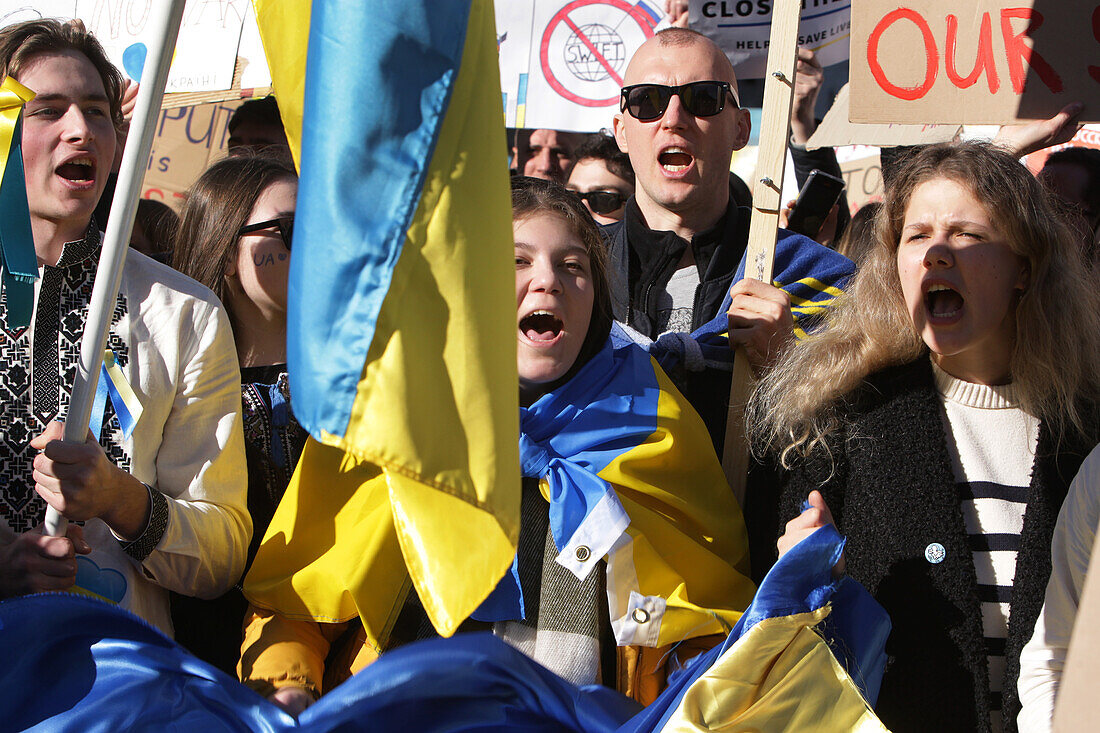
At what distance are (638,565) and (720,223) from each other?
1415 mm

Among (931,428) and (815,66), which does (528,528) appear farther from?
(815,66)

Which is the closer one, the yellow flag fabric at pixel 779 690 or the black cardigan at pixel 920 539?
the yellow flag fabric at pixel 779 690

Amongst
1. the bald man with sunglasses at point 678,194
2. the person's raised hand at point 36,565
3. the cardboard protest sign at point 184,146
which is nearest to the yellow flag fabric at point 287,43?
the person's raised hand at point 36,565

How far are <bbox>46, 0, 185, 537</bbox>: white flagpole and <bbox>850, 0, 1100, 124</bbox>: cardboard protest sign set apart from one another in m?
1.65

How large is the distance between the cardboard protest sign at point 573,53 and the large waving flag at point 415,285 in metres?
2.72

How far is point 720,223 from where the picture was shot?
10.3ft

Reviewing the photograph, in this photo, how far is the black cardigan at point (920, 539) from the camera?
6.44 feet

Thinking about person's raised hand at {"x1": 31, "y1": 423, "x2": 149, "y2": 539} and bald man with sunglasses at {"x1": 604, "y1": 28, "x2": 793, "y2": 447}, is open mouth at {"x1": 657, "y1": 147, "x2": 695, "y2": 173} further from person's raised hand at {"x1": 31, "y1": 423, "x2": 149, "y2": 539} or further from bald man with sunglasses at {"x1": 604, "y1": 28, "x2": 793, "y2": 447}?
person's raised hand at {"x1": 31, "y1": 423, "x2": 149, "y2": 539}

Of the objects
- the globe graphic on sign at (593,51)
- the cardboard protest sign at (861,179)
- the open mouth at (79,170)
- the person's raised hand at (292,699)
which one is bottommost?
the person's raised hand at (292,699)

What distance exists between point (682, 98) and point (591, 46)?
50.2 inches

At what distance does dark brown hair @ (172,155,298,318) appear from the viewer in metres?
2.70

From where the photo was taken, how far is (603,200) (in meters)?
3.70

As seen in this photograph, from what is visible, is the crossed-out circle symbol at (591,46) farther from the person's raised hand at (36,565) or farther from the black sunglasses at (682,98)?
the person's raised hand at (36,565)

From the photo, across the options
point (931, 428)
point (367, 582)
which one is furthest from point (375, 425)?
point (931, 428)
